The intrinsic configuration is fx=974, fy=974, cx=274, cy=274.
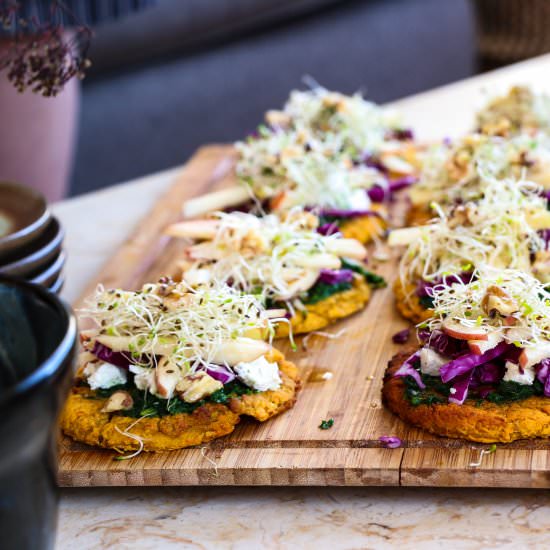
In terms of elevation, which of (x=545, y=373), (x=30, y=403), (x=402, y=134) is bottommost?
(x=402, y=134)

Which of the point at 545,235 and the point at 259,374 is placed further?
the point at 545,235

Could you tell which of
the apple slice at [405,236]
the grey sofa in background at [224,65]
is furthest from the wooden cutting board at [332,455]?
the grey sofa in background at [224,65]

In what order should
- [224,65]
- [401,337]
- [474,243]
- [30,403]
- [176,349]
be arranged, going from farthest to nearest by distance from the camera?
[224,65], [474,243], [401,337], [176,349], [30,403]

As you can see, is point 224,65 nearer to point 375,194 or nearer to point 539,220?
point 375,194

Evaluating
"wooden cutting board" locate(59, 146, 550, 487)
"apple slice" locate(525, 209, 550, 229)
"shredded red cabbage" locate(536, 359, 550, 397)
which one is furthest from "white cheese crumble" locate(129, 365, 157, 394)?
"apple slice" locate(525, 209, 550, 229)

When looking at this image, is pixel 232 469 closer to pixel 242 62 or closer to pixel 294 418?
pixel 294 418

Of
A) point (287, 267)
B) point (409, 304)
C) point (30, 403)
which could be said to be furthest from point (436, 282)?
point (30, 403)

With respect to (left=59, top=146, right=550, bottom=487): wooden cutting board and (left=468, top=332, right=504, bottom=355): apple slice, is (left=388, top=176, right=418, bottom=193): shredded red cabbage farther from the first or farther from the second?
(left=468, top=332, right=504, bottom=355): apple slice

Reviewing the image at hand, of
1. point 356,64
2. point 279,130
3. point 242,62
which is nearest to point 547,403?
point 279,130
